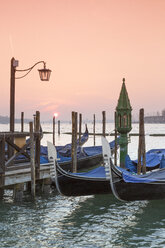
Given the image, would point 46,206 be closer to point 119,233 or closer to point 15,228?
point 15,228

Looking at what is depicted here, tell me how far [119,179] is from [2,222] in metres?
2.89

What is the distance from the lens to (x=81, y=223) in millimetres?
7770

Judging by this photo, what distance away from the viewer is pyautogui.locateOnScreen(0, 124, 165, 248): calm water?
6.66m

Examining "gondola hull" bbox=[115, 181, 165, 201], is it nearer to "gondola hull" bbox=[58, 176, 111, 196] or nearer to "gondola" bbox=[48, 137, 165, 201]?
"gondola" bbox=[48, 137, 165, 201]

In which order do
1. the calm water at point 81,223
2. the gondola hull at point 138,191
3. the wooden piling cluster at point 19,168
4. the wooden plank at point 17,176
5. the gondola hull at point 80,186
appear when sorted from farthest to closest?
the gondola hull at point 80,186 < the wooden plank at point 17,176 < the wooden piling cluster at point 19,168 < the gondola hull at point 138,191 < the calm water at point 81,223

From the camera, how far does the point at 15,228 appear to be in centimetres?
733

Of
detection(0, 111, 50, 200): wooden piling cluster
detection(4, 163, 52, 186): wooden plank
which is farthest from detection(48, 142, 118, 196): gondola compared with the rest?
detection(0, 111, 50, 200): wooden piling cluster

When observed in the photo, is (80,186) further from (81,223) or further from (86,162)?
(86,162)

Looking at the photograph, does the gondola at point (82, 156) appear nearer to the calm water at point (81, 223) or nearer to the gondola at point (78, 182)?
the calm water at point (81, 223)

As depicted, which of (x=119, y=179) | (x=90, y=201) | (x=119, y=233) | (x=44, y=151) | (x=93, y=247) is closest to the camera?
(x=93, y=247)

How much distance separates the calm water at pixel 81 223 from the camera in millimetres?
6660

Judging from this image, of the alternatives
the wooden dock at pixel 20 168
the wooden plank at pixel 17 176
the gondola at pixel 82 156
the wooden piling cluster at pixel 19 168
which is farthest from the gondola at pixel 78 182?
the gondola at pixel 82 156

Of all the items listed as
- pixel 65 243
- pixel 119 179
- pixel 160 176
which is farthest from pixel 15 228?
pixel 160 176

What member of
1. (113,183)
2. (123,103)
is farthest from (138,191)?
(123,103)
